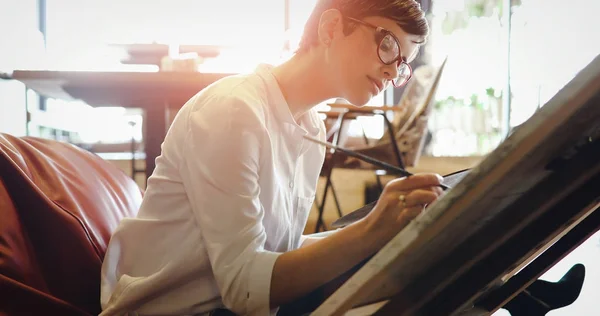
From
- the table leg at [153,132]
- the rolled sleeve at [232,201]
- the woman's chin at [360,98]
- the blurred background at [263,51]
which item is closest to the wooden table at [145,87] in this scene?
the table leg at [153,132]

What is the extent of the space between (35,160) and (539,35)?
303 centimetres

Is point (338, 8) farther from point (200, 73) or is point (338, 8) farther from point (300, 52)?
point (200, 73)

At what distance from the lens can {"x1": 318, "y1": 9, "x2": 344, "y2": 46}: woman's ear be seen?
3.06ft

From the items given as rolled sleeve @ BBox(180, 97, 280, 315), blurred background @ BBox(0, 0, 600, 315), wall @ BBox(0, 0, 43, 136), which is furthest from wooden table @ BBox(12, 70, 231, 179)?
rolled sleeve @ BBox(180, 97, 280, 315)

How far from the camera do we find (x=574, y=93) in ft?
1.22

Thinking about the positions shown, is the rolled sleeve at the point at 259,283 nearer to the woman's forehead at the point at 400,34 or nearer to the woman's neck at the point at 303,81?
the woman's neck at the point at 303,81

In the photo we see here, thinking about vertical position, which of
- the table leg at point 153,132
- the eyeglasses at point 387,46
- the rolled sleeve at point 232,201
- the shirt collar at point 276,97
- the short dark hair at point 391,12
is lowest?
the table leg at point 153,132

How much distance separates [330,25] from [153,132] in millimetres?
1312

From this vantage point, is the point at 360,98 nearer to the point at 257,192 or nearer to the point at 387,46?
the point at 387,46

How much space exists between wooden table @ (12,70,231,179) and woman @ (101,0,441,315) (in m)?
1.12

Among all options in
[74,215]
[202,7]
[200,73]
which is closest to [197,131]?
[74,215]

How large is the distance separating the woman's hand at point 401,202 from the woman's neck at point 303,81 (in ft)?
1.06

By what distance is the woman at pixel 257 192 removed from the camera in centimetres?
77

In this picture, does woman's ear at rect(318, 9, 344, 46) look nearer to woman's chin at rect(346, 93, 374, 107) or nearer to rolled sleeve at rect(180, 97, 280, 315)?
woman's chin at rect(346, 93, 374, 107)
